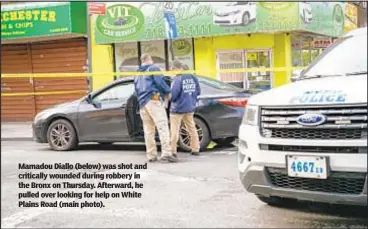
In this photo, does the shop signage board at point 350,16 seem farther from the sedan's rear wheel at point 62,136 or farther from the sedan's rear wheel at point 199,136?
the sedan's rear wheel at point 62,136

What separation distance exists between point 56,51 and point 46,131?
7.69 metres

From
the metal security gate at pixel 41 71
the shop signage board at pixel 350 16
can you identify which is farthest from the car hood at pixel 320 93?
the shop signage board at pixel 350 16

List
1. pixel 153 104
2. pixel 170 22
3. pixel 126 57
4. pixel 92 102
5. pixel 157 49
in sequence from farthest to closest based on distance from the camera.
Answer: pixel 126 57, pixel 157 49, pixel 170 22, pixel 92 102, pixel 153 104

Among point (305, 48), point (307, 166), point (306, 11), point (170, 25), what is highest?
point (306, 11)

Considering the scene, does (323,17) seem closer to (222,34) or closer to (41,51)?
(222,34)

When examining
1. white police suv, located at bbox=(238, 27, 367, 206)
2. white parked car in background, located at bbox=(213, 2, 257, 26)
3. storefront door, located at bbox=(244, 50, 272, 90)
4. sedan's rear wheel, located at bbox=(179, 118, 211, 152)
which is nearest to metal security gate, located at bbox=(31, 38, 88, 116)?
white parked car in background, located at bbox=(213, 2, 257, 26)

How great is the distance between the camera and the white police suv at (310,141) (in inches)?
163

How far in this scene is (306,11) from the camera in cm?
1473

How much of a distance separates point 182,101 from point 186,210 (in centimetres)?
336

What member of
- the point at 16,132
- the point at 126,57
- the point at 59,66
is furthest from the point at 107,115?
the point at 59,66

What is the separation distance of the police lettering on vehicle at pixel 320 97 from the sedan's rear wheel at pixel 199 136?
15.5 ft

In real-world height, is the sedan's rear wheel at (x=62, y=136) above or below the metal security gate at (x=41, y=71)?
below

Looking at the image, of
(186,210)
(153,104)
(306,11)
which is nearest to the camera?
(186,210)

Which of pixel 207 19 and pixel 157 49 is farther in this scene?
pixel 157 49
